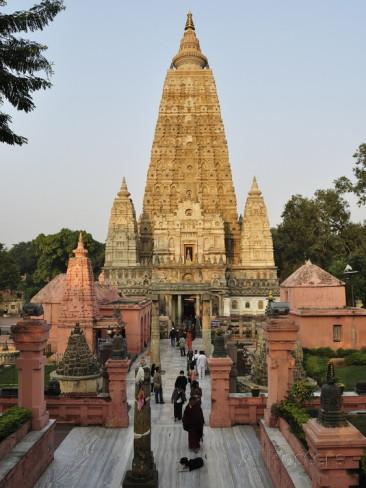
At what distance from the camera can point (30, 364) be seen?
10.9 meters

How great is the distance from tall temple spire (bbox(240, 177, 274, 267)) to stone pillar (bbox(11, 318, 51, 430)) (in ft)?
154

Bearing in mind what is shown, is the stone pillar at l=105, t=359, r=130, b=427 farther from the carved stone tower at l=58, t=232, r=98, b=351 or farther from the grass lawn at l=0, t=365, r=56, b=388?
the carved stone tower at l=58, t=232, r=98, b=351

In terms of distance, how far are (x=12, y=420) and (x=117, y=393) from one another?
4.16 metres

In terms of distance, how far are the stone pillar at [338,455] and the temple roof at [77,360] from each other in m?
10.8

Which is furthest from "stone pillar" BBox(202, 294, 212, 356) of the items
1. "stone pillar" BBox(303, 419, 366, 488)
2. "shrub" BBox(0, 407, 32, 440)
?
"stone pillar" BBox(303, 419, 366, 488)

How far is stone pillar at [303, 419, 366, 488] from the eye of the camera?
6.96 meters

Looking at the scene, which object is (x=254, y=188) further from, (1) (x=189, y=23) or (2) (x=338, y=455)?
(2) (x=338, y=455)

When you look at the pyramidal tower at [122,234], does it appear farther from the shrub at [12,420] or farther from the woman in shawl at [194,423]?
the shrub at [12,420]

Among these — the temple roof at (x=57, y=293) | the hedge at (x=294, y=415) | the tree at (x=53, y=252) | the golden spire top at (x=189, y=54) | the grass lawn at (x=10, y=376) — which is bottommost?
the grass lawn at (x=10, y=376)

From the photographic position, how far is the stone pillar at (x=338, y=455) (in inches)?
274

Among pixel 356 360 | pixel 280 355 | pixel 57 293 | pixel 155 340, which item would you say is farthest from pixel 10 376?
pixel 356 360

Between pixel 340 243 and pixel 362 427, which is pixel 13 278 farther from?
pixel 362 427

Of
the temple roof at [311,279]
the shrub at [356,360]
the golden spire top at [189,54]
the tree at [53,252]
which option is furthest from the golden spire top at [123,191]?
the shrub at [356,360]

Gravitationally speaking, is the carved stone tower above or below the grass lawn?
above
